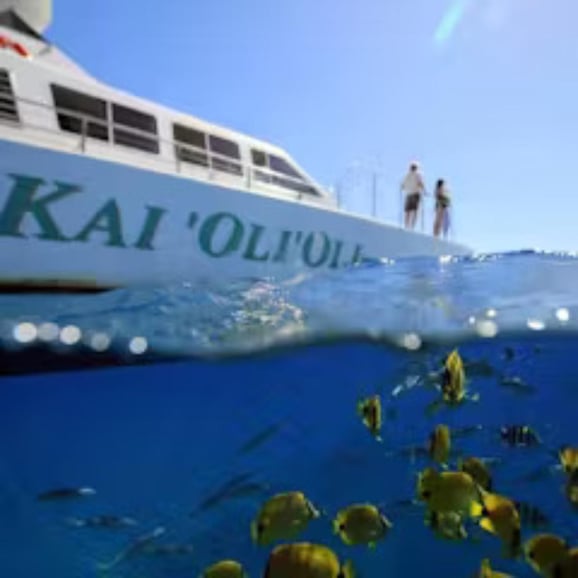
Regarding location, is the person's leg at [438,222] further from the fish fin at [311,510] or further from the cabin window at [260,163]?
the fish fin at [311,510]

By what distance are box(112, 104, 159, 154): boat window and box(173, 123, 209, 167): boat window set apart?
47 cm

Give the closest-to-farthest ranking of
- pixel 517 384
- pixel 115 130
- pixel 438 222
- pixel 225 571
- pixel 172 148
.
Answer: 1. pixel 225 571
2. pixel 517 384
3. pixel 115 130
4. pixel 172 148
5. pixel 438 222

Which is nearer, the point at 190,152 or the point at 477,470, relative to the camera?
the point at 477,470

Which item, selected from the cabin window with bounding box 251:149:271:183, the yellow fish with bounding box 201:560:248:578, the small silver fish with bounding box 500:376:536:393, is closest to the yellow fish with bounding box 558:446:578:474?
the yellow fish with bounding box 201:560:248:578

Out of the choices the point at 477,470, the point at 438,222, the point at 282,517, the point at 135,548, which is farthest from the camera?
the point at 438,222

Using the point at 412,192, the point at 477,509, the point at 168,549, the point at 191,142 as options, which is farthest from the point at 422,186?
the point at 477,509

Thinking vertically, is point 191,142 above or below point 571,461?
above

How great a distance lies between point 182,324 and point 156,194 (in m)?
2.24

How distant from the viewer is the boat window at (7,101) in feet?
29.1

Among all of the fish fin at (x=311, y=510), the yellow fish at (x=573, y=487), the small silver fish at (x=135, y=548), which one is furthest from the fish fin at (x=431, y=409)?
the fish fin at (x=311, y=510)

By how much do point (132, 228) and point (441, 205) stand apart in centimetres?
823

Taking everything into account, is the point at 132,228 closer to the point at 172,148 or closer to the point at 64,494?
the point at 172,148

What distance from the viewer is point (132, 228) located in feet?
28.1

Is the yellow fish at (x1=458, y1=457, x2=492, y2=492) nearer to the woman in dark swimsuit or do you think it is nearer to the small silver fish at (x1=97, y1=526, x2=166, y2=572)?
the small silver fish at (x1=97, y1=526, x2=166, y2=572)
